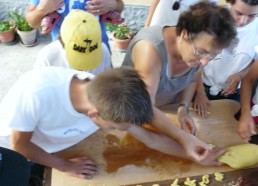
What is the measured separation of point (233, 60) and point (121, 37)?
2.05 m

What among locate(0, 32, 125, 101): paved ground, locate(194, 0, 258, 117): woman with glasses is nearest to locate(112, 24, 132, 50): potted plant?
locate(0, 32, 125, 101): paved ground

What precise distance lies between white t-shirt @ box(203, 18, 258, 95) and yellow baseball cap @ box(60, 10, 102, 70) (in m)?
0.82

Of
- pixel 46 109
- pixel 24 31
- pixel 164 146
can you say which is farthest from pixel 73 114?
pixel 24 31

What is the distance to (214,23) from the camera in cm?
140

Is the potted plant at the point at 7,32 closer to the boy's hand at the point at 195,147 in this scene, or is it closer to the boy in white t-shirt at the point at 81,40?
the boy in white t-shirt at the point at 81,40

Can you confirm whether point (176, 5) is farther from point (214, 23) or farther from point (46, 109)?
point (46, 109)

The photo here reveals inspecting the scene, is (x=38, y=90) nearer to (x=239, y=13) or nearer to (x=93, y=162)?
(x=93, y=162)

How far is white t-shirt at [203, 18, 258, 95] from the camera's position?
1.92 metres

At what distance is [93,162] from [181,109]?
592 mm

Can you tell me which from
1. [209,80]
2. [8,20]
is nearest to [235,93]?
[209,80]

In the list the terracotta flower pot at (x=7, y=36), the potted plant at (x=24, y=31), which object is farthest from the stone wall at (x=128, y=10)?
the terracotta flower pot at (x=7, y=36)

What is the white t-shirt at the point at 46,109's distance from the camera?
1263 mm

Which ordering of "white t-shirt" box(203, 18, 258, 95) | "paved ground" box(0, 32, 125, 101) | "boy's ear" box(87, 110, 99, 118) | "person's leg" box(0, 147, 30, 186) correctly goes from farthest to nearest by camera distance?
"paved ground" box(0, 32, 125, 101) < "white t-shirt" box(203, 18, 258, 95) < "boy's ear" box(87, 110, 99, 118) < "person's leg" box(0, 147, 30, 186)

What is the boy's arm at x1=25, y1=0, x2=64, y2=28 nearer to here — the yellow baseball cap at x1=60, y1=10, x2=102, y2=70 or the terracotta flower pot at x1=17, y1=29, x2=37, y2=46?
the yellow baseball cap at x1=60, y1=10, x2=102, y2=70
